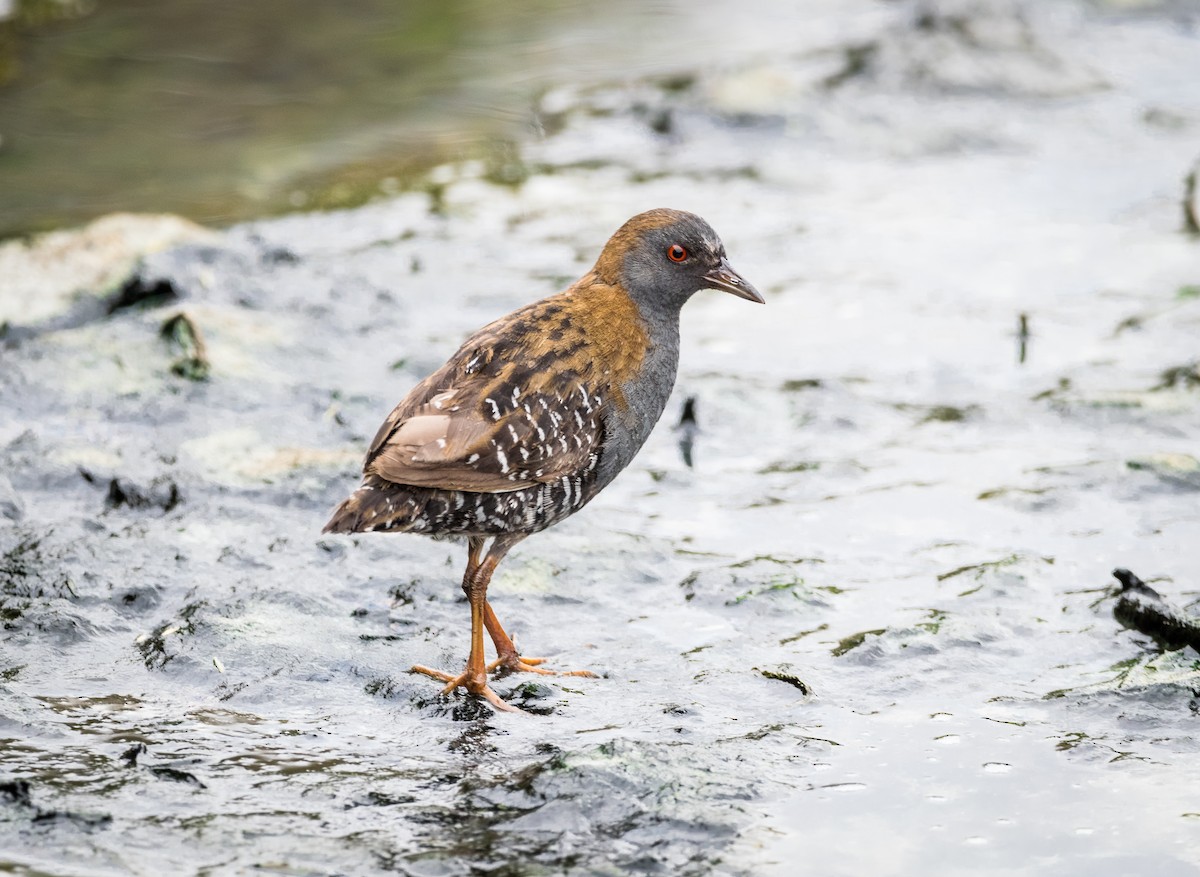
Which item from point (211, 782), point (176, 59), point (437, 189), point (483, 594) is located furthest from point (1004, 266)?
point (176, 59)

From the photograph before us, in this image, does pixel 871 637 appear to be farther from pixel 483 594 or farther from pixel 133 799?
pixel 133 799

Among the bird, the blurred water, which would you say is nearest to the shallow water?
the bird

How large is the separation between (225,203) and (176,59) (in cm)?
298

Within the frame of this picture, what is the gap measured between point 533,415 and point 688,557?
125cm

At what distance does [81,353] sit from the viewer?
7.66m

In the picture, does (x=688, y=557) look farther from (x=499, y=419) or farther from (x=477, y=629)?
(x=499, y=419)

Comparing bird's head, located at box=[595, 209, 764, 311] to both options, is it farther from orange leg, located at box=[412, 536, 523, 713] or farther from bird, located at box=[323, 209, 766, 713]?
orange leg, located at box=[412, 536, 523, 713]

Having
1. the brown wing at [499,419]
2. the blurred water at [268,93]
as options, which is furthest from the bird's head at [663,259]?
the blurred water at [268,93]

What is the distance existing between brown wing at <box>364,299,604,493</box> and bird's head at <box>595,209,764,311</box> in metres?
0.37

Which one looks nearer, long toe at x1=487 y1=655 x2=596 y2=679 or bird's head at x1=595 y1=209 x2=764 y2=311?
long toe at x1=487 y1=655 x2=596 y2=679

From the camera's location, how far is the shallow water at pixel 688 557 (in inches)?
175

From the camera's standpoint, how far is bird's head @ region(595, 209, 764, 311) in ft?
18.7

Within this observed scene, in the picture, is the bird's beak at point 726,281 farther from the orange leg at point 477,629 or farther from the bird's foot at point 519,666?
the bird's foot at point 519,666

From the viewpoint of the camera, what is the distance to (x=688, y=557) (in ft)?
20.3
